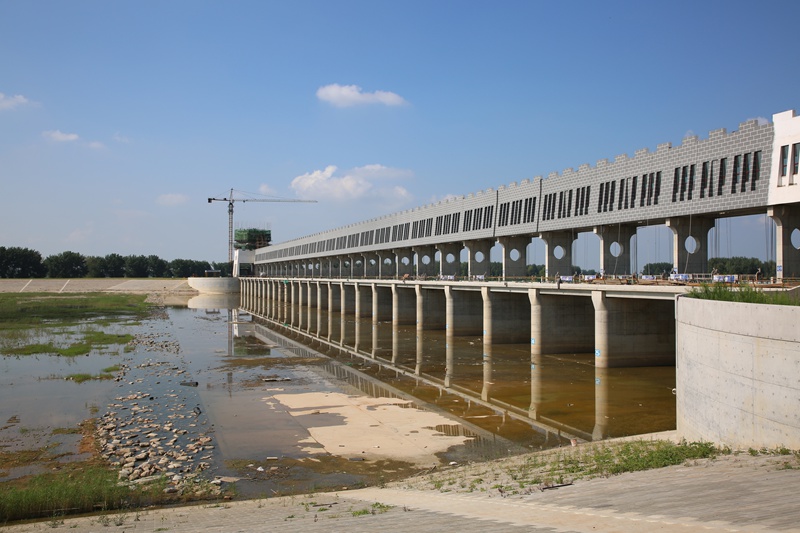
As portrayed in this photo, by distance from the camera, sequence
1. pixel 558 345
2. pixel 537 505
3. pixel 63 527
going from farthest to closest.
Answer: pixel 558 345, pixel 63 527, pixel 537 505

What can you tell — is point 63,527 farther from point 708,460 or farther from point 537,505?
point 708,460

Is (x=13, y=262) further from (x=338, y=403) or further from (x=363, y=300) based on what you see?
(x=338, y=403)

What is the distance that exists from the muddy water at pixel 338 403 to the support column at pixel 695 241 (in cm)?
666

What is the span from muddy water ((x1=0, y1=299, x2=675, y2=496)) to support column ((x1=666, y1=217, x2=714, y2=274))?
666 centimetres

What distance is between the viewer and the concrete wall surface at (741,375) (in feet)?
46.0

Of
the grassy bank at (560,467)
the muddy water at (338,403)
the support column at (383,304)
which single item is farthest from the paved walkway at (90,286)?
the grassy bank at (560,467)

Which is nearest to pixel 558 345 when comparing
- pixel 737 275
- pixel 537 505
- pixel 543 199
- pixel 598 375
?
pixel 598 375

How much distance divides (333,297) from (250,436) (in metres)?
73.3

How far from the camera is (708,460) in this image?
14633 millimetres

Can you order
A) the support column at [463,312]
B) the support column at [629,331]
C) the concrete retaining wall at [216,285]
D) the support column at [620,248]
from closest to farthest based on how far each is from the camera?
the support column at [629,331] < the support column at [620,248] < the support column at [463,312] < the concrete retaining wall at [216,285]

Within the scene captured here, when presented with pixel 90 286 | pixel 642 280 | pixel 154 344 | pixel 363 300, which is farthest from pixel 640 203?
pixel 90 286

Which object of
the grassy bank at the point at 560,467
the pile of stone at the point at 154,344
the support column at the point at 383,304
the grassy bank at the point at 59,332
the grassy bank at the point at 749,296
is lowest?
the pile of stone at the point at 154,344

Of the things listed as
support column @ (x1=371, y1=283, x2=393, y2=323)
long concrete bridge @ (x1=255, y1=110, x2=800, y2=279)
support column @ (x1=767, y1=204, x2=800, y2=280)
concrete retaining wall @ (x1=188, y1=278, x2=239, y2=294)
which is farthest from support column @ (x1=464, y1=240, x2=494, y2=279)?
concrete retaining wall @ (x1=188, y1=278, x2=239, y2=294)

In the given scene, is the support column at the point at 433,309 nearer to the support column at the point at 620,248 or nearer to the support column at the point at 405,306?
the support column at the point at 405,306
